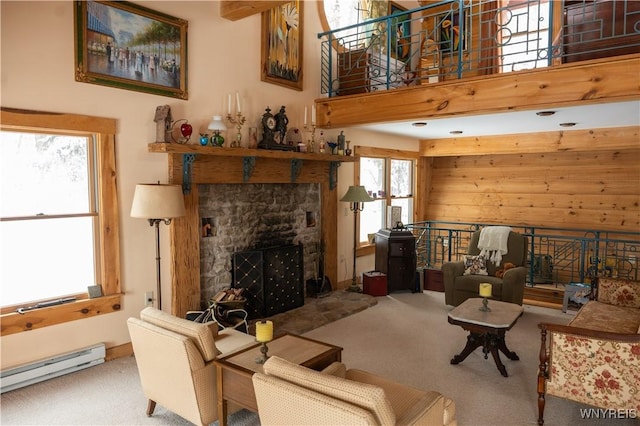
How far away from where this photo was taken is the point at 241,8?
4152 millimetres

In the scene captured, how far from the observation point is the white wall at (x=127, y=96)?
316cm

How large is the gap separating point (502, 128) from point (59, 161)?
210 inches

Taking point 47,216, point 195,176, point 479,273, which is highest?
point 195,176

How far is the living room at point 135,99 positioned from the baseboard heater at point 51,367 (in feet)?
0.22

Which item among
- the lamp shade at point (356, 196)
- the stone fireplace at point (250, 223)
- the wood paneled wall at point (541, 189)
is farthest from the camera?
the wood paneled wall at point (541, 189)

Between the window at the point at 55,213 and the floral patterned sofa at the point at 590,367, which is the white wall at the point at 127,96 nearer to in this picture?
the window at the point at 55,213

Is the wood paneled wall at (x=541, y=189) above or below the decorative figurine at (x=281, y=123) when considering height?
below

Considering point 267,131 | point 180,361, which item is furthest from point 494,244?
point 180,361

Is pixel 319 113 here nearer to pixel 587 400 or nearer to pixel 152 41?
pixel 152 41

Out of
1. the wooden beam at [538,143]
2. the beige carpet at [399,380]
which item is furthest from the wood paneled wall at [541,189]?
the beige carpet at [399,380]

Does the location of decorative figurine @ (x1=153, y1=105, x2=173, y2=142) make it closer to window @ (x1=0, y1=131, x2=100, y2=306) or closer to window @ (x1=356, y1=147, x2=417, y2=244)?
window @ (x1=0, y1=131, x2=100, y2=306)

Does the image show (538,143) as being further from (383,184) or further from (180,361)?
(180,361)

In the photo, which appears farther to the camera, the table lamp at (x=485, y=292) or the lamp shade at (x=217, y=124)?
the lamp shade at (x=217, y=124)

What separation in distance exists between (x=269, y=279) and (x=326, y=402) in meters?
3.21
